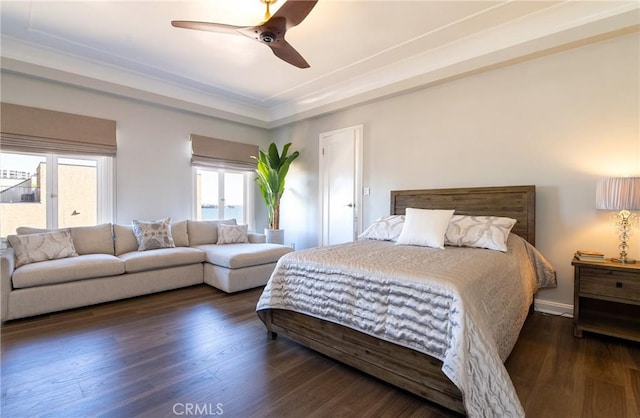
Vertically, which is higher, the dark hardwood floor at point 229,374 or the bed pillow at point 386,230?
the bed pillow at point 386,230

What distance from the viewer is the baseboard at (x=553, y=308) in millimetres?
2785

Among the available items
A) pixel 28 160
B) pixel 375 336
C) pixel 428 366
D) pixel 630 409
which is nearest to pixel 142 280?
pixel 28 160

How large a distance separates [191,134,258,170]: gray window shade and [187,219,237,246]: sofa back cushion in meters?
0.99

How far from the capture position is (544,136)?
288 cm

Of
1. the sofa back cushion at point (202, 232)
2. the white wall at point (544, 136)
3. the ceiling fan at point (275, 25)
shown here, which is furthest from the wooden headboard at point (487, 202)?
the sofa back cushion at point (202, 232)

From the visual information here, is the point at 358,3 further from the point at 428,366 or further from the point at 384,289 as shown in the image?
the point at 428,366

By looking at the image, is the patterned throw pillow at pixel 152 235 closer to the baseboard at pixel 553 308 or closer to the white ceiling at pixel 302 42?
the white ceiling at pixel 302 42

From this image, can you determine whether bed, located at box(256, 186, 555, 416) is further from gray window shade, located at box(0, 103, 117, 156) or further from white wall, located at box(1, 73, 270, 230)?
gray window shade, located at box(0, 103, 117, 156)

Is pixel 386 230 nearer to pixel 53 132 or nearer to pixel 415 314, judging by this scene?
pixel 415 314

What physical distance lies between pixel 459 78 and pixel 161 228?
13.4 ft

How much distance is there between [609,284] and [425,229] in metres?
1.37

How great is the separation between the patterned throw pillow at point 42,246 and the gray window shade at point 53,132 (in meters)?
1.00

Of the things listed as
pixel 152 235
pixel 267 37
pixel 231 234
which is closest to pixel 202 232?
pixel 231 234

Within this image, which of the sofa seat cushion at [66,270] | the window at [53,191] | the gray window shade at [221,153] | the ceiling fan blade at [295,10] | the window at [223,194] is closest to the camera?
the ceiling fan blade at [295,10]
